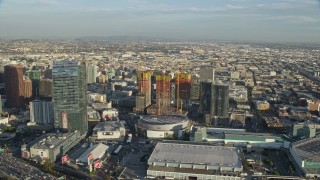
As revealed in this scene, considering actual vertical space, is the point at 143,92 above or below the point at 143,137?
above

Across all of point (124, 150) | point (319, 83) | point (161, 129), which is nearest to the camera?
point (124, 150)

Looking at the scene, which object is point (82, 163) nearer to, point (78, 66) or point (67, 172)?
point (67, 172)

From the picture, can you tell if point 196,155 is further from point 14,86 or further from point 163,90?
point 14,86

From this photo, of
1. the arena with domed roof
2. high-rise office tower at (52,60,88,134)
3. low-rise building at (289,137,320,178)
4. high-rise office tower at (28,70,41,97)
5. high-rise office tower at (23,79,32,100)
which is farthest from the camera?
high-rise office tower at (28,70,41,97)

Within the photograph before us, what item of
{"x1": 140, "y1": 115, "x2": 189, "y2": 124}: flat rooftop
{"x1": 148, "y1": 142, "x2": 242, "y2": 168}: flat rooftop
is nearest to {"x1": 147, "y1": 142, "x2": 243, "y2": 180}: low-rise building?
{"x1": 148, "y1": 142, "x2": 242, "y2": 168}: flat rooftop

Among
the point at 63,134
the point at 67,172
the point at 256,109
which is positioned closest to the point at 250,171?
the point at 67,172

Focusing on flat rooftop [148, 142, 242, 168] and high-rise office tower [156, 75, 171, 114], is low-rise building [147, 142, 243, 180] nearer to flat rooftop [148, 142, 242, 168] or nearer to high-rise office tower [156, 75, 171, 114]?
flat rooftop [148, 142, 242, 168]
